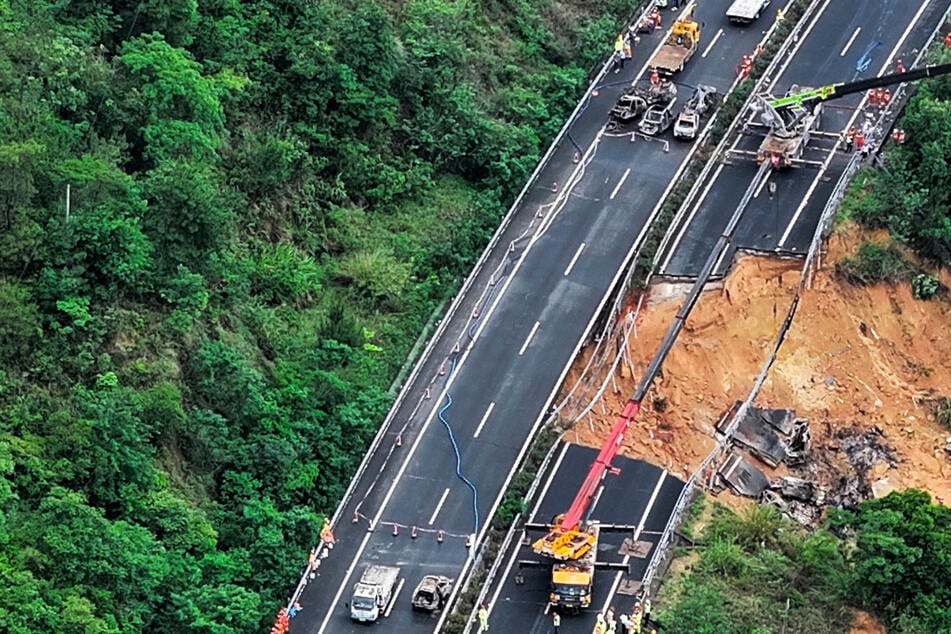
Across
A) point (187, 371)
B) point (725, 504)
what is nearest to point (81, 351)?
point (187, 371)

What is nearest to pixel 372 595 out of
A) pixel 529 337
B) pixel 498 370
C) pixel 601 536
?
pixel 601 536

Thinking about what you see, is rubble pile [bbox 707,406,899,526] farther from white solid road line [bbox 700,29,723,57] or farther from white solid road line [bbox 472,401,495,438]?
white solid road line [bbox 700,29,723,57]

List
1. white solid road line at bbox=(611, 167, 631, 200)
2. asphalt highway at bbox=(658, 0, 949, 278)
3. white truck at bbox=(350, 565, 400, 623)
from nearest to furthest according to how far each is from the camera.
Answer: white truck at bbox=(350, 565, 400, 623) → asphalt highway at bbox=(658, 0, 949, 278) → white solid road line at bbox=(611, 167, 631, 200)

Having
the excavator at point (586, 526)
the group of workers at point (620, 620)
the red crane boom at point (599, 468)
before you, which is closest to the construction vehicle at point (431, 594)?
the group of workers at point (620, 620)

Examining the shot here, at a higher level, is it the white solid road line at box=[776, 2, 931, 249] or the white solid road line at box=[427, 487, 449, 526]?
the white solid road line at box=[776, 2, 931, 249]

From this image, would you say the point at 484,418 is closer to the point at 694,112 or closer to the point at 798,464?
the point at 798,464

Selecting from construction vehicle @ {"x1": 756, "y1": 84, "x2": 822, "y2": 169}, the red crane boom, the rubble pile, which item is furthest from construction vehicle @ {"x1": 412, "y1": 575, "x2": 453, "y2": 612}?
construction vehicle @ {"x1": 756, "y1": 84, "x2": 822, "y2": 169}
